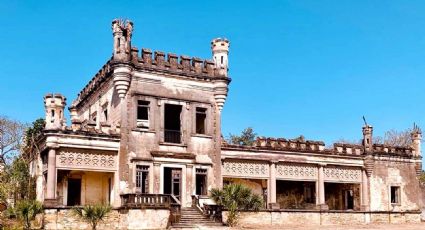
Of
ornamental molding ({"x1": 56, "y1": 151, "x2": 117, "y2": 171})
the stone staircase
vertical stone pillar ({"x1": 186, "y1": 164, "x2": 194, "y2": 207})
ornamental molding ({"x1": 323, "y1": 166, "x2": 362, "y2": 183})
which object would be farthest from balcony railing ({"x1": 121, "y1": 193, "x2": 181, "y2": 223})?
ornamental molding ({"x1": 323, "y1": 166, "x2": 362, "y2": 183})

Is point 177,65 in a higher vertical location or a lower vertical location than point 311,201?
higher

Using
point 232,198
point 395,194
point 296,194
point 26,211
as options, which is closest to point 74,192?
point 26,211

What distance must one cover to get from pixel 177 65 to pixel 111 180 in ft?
21.6

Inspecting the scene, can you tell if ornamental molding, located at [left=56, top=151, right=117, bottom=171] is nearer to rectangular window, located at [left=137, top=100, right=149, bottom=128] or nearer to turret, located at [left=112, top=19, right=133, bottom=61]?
rectangular window, located at [left=137, top=100, right=149, bottom=128]

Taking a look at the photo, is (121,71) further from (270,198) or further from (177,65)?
(270,198)

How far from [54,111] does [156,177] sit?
5.65 metres

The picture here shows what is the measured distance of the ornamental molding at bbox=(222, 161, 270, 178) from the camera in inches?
1166

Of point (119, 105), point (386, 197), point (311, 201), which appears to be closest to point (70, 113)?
point (119, 105)

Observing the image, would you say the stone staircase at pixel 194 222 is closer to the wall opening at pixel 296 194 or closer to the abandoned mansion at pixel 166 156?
the abandoned mansion at pixel 166 156

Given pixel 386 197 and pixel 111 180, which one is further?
pixel 386 197

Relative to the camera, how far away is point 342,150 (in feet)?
110

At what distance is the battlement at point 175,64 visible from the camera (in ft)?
92.2

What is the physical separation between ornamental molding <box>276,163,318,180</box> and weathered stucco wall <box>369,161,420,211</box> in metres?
4.01

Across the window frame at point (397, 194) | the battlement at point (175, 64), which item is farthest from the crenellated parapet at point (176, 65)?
the window frame at point (397, 194)
